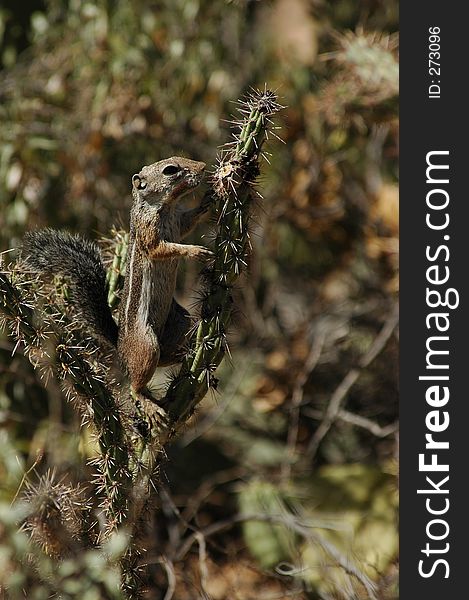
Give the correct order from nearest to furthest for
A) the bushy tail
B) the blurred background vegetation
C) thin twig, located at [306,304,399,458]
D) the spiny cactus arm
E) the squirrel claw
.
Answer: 1. the spiny cactus arm
2. the squirrel claw
3. the bushy tail
4. the blurred background vegetation
5. thin twig, located at [306,304,399,458]

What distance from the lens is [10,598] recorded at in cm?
240

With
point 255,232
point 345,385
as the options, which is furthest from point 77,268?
point 345,385

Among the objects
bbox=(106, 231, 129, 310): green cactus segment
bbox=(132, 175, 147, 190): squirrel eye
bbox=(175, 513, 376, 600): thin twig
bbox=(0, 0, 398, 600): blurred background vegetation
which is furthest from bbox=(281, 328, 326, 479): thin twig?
bbox=(132, 175, 147, 190): squirrel eye

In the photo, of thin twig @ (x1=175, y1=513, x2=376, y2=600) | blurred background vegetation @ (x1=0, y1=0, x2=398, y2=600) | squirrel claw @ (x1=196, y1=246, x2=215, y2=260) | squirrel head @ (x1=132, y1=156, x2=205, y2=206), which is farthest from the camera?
blurred background vegetation @ (x1=0, y1=0, x2=398, y2=600)

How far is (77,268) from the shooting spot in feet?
9.41

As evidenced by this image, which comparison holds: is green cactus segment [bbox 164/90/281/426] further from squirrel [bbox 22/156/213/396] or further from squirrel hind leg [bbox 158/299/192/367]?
squirrel hind leg [bbox 158/299/192/367]

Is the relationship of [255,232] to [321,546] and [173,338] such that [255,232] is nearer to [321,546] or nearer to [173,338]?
[321,546]

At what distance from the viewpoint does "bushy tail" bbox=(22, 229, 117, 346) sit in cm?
285

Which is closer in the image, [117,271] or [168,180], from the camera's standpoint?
[168,180]

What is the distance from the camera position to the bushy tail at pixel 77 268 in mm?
2846

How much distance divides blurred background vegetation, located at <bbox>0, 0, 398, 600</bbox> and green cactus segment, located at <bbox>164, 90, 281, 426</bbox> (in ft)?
4.21

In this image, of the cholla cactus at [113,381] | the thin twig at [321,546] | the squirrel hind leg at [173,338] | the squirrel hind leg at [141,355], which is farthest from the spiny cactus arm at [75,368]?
the thin twig at [321,546]

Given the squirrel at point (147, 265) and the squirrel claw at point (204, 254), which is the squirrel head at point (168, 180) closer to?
the squirrel at point (147, 265)

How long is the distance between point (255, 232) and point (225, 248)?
7.53ft
